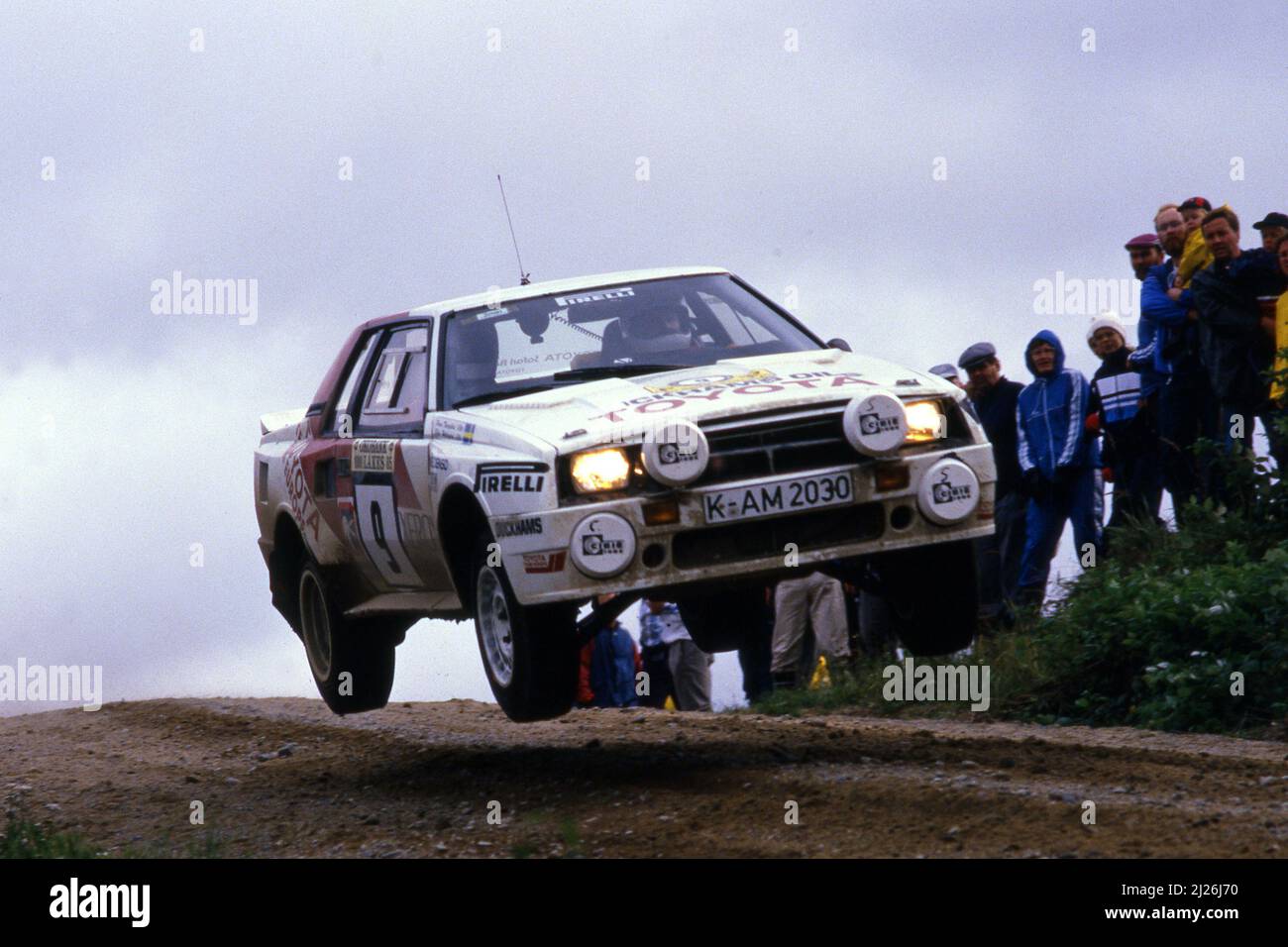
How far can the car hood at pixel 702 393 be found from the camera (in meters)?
7.43

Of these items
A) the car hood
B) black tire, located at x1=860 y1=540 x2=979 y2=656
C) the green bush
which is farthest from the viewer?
the green bush

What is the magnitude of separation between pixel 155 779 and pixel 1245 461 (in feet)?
19.5

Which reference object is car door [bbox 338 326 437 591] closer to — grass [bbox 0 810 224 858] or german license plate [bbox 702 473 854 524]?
german license plate [bbox 702 473 854 524]

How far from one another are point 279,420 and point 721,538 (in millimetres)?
4551

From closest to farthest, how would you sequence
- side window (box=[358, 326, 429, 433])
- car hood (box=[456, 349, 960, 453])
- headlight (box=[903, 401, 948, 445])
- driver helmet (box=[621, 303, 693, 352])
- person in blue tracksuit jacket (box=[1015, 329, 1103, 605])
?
car hood (box=[456, 349, 960, 453]) → headlight (box=[903, 401, 948, 445]) → driver helmet (box=[621, 303, 693, 352]) → side window (box=[358, 326, 429, 433]) → person in blue tracksuit jacket (box=[1015, 329, 1103, 605])

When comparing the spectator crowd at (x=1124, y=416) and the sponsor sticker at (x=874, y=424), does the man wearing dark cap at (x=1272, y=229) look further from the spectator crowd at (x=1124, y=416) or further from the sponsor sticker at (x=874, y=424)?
the sponsor sticker at (x=874, y=424)

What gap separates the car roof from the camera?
8906 mm

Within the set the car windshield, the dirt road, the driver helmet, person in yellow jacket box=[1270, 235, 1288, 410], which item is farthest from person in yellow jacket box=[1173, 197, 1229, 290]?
the driver helmet

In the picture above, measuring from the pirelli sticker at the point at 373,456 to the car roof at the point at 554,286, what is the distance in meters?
0.64

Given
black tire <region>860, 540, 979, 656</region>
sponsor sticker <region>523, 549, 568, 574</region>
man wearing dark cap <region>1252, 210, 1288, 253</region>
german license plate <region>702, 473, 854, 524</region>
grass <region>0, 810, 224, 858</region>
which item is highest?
man wearing dark cap <region>1252, 210, 1288, 253</region>

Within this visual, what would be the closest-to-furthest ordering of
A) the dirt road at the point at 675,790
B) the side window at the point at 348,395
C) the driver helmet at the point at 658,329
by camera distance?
the dirt road at the point at 675,790
the driver helmet at the point at 658,329
the side window at the point at 348,395

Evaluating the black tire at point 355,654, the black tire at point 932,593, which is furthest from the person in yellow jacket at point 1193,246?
the black tire at point 355,654

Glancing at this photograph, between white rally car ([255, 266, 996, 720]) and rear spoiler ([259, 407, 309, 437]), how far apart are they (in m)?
1.37
